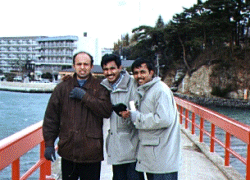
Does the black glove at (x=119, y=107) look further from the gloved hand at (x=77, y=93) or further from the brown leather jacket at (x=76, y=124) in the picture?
the gloved hand at (x=77, y=93)

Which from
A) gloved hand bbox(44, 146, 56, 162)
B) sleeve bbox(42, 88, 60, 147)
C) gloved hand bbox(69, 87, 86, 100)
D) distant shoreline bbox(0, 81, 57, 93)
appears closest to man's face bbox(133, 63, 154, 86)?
gloved hand bbox(69, 87, 86, 100)

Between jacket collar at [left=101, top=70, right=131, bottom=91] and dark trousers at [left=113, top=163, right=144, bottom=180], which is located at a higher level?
jacket collar at [left=101, top=70, right=131, bottom=91]

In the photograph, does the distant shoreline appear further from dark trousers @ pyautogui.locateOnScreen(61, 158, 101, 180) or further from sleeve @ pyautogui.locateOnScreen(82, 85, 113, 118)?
sleeve @ pyautogui.locateOnScreen(82, 85, 113, 118)

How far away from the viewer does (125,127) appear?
2617 mm

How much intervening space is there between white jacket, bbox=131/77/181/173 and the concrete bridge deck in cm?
183

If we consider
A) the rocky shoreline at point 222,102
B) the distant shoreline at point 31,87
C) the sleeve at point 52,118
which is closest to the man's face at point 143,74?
the sleeve at point 52,118

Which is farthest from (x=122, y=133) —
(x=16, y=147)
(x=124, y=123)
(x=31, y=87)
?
(x=31, y=87)

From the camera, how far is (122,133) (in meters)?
2.61

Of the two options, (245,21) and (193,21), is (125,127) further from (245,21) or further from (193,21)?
(245,21)

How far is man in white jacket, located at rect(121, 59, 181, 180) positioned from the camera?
2.40 meters

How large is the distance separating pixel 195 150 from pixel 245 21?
123 ft

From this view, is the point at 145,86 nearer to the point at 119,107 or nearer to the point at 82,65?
the point at 119,107

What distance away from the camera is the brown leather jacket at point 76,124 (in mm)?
2412

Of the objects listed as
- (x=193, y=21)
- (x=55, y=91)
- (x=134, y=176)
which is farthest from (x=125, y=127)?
(x=193, y=21)
